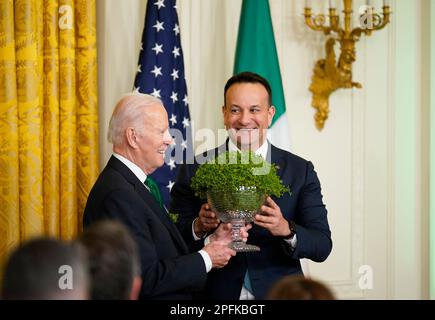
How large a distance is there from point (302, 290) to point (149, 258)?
1249 millimetres

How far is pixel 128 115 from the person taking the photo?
3.00 m

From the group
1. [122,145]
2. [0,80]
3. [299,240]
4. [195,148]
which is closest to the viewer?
[122,145]

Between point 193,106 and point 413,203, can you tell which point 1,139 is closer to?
point 193,106

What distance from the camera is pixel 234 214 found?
3096mm

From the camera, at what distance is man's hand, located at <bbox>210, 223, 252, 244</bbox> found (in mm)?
3143

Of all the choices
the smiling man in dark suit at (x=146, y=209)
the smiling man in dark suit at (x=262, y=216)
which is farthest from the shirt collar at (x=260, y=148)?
the smiling man in dark suit at (x=146, y=209)

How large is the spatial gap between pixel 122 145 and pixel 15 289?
160 centimetres

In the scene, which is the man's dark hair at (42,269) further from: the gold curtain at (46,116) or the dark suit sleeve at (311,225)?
the gold curtain at (46,116)

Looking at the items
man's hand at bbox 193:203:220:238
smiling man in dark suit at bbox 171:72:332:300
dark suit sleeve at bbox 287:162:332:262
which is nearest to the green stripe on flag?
smiling man in dark suit at bbox 171:72:332:300

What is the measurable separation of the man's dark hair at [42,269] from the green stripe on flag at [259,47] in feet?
12.2

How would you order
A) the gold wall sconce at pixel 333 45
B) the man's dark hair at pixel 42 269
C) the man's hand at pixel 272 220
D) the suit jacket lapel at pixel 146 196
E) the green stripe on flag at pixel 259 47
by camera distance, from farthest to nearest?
the gold wall sconce at pixel 333 45 < the green stripe on flag at pixel 259 47 < the man's hand at pixel 272 220 < the suit jacket lapel at pixel 146 196 < the man's dark hair at pixel 42 269

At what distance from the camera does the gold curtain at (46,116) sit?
14.2 feet

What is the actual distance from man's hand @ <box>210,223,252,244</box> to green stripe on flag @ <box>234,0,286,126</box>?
2082 millimetres
